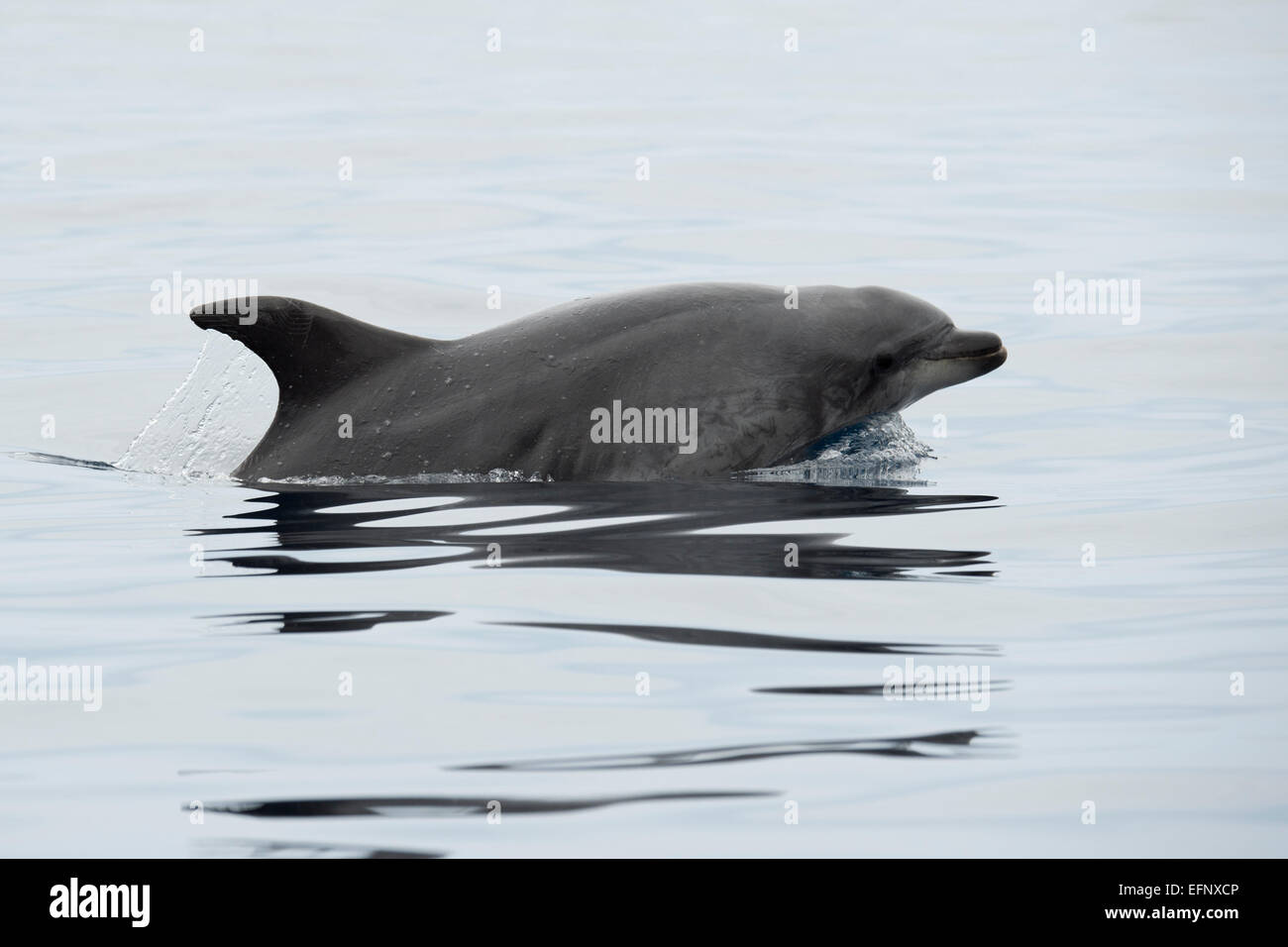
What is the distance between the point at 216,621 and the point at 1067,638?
4102 millimetres

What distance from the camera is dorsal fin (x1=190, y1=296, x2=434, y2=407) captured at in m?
13.5

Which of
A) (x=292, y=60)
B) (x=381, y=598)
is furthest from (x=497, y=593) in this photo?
(x=292, y=60)

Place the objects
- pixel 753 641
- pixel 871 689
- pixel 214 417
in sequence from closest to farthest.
Result: pixel 871 689 → pixel 753 641 → pixel 214 417

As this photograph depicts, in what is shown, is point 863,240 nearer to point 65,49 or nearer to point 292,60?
point 292,60

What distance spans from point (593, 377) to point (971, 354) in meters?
2.72

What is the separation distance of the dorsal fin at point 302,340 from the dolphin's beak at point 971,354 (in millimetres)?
3537
